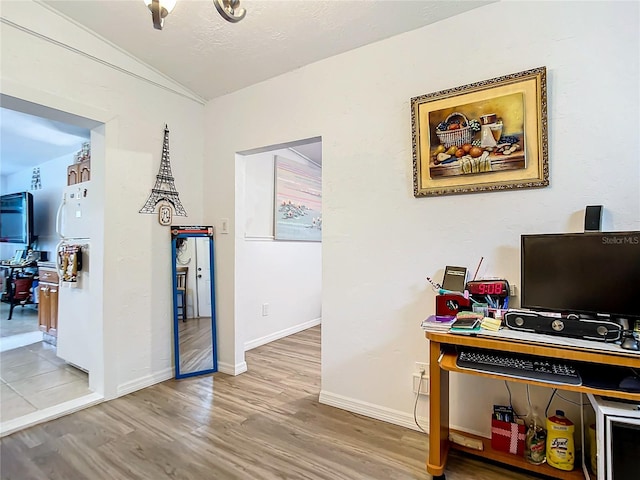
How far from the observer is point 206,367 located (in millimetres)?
3055

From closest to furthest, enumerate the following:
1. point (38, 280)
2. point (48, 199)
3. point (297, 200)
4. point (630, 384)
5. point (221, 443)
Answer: point (630, 384) → point (221, 443) → point (297, 200) → point (38, 280) → point (48, 199)

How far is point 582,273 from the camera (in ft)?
5.08

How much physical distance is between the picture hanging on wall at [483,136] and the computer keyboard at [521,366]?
0.92 meters

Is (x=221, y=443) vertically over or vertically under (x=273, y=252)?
under

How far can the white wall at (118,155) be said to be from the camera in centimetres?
217

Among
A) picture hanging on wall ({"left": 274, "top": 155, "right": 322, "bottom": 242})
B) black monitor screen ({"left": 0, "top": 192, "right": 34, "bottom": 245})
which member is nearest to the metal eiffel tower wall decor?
picture hanging on wall ({"left": 274, "top": 155, "right": 322, "bottom": 242})

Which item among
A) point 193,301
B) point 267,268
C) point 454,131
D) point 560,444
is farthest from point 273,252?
point 560,444

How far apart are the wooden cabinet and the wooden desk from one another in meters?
4.03

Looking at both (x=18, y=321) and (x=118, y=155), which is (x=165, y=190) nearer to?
(x=118, y=155)

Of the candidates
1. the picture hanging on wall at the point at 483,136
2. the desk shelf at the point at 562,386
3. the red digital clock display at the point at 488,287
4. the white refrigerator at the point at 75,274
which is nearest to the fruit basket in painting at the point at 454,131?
the picture hanging on wall at the point at 483,136

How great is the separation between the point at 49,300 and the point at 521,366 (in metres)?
4.66

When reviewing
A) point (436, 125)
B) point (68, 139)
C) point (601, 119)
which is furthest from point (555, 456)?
point (68, 139)

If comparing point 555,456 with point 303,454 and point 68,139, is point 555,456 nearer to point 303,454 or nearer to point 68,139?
point 303,454

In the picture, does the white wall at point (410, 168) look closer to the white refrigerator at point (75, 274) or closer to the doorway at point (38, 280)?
the white refrigerator at point (75, 274)
